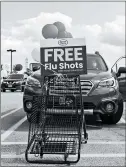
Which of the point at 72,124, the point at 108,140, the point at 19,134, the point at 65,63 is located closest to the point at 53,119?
the point at 72,124

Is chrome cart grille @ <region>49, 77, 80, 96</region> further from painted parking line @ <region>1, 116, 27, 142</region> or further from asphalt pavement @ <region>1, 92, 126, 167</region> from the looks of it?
painted parking line @ <region>1, 116, 27, 142</region>

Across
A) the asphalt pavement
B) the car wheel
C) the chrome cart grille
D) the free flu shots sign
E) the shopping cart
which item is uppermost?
the free flu shots sign

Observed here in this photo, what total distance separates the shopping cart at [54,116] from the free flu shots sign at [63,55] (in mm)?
274

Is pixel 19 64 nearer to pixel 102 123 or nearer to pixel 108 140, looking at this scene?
pixel 108 140

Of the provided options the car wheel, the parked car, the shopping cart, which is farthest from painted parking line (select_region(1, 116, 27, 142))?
the shopping cart

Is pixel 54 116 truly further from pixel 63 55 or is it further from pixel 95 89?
pixel 95 89

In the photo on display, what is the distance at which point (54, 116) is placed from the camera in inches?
123

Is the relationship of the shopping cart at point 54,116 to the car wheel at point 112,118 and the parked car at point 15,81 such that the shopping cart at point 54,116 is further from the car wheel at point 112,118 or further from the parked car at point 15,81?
the car wheel at point 112,118

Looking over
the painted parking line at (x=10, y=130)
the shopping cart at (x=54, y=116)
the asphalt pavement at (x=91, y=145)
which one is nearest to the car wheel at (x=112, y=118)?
the asphalt pavement at (x=91, y=145)

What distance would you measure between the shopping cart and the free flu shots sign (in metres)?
0.27

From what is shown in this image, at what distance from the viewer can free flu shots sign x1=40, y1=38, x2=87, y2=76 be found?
85.9 inches

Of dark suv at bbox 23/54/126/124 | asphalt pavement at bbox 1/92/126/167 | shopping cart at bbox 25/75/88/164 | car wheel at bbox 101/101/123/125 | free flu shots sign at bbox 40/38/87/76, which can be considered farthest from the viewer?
car wheel at bbox 101/101/123/125

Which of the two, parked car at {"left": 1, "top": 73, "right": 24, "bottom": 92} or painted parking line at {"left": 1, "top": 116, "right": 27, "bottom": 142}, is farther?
parked car at {"left": 1, "top": 73, "right": 24, "bottom": 92}

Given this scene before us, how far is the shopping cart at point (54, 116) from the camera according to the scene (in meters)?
2.63
